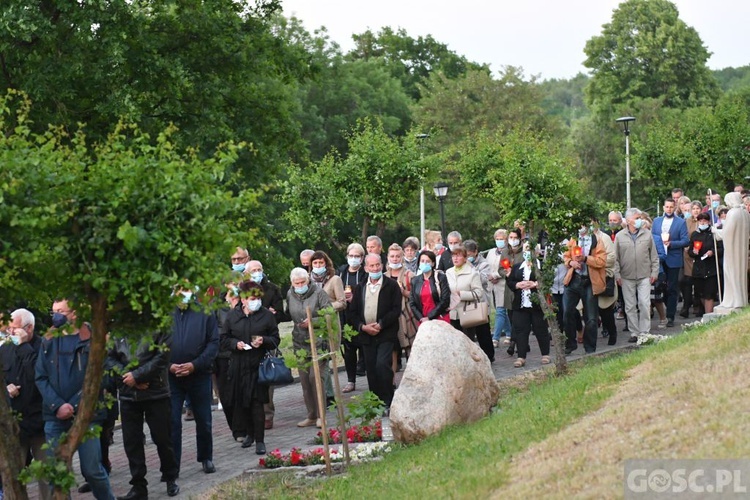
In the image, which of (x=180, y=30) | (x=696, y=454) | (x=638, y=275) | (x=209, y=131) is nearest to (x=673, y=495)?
(x=696, y=454)

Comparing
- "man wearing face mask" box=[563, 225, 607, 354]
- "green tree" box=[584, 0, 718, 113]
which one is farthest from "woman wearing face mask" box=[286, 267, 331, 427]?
"green tree" box=[584, 0, 718, 113]

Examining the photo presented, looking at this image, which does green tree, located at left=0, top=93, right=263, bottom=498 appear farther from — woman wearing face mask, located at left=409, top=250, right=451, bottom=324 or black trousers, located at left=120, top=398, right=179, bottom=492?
woman wearing face mask, located at left=409, top=250, right=451, bottom=324

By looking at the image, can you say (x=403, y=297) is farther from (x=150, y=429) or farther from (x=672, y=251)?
(x=150, y=429)

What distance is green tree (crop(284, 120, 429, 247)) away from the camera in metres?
28.3

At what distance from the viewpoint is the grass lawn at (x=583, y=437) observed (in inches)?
340

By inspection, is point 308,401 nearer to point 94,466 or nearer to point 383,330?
point 383,330

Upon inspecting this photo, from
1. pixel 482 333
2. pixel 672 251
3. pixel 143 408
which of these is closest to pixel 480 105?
pixel 672 251

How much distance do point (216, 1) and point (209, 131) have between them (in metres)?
3.48

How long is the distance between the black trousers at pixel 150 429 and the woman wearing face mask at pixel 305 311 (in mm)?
3343

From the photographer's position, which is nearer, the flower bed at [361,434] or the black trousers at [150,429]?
the black trousers at [150,429]

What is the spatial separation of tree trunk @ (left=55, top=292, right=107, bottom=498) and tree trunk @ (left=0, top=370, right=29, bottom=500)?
31 centimetres

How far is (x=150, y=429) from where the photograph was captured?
1200 centimetres

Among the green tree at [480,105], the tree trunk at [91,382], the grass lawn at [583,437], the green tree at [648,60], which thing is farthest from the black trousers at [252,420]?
the green tree at [648,60]

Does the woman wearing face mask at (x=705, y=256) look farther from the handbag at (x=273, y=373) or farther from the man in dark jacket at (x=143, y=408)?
the man in dark jacket at (x=143, y=408)
